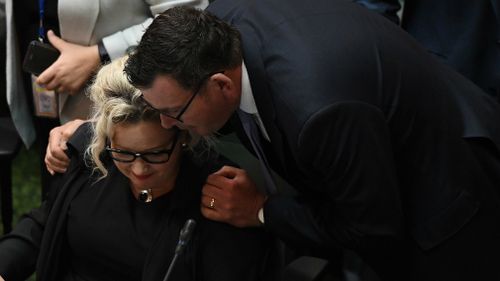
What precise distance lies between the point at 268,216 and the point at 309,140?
33cm

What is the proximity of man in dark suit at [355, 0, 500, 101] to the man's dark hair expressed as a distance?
798 millimetres

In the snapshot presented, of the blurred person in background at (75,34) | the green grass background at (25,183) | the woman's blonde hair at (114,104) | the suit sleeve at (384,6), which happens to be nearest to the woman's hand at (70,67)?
the blurred person in background at (75,34)

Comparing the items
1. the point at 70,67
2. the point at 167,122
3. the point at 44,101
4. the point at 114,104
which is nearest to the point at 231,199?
the point at 167,122

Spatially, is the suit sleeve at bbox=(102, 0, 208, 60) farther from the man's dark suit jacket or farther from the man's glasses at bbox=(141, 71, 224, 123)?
the man's glasses at bbox=(141, 71, 224, 123)

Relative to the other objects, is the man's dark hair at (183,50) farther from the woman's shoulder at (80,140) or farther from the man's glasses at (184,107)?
the woman's shoulder at (80,140)

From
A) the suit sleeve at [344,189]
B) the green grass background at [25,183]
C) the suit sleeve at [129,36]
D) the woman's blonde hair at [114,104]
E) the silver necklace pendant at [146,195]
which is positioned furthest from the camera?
the green grass background at [25,183]

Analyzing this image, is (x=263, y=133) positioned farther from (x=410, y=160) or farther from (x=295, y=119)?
(x=410, y=160)

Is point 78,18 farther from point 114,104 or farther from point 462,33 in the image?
point 462,33

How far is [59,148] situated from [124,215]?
0.86ft

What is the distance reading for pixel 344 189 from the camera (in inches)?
62.1

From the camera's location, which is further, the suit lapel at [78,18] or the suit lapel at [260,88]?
the suit lapel at [78,18]

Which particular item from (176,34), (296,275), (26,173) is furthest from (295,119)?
(26,173)

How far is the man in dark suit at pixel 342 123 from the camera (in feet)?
4.99

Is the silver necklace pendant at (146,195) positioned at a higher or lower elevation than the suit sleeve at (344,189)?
lower
